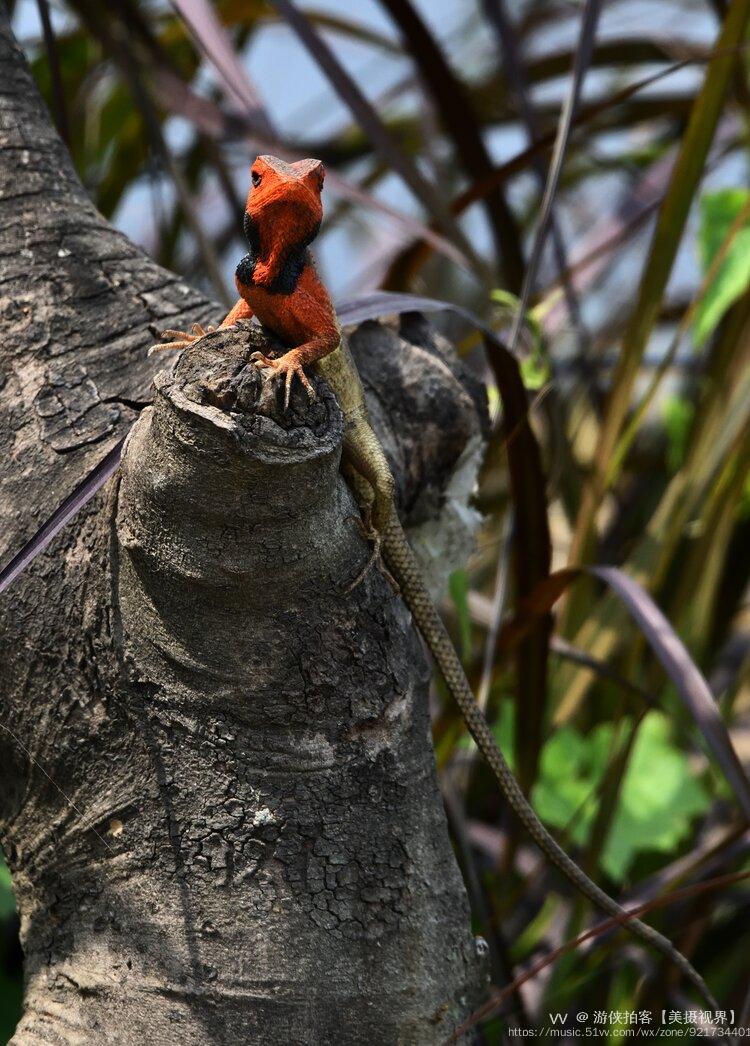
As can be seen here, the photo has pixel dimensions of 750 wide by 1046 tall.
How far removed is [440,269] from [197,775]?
3.30 metres

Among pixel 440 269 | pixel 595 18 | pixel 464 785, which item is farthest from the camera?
pixel 440 269

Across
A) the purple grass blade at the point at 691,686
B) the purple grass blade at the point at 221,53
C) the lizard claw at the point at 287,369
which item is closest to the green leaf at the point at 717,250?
the purple grass blade at the point at 691,686

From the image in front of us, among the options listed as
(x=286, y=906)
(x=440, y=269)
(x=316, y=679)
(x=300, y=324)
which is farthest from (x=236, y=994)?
(x=440, y=269)

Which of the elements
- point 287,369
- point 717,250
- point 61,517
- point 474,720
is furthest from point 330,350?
point 717,250

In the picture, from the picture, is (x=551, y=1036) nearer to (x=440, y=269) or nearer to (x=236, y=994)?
(x=236, y=994)

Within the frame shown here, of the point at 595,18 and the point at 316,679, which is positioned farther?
the point at 595,18

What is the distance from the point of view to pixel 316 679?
976 millimetres

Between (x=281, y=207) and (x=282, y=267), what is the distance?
0.07m

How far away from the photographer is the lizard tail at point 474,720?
4.04 ft

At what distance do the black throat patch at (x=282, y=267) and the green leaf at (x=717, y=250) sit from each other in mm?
947

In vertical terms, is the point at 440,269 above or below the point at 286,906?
below

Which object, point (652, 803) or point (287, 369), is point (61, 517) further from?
point (652, 803)

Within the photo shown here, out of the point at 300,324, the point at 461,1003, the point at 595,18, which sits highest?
the point at 595,18

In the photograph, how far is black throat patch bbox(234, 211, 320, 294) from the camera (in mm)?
1191
